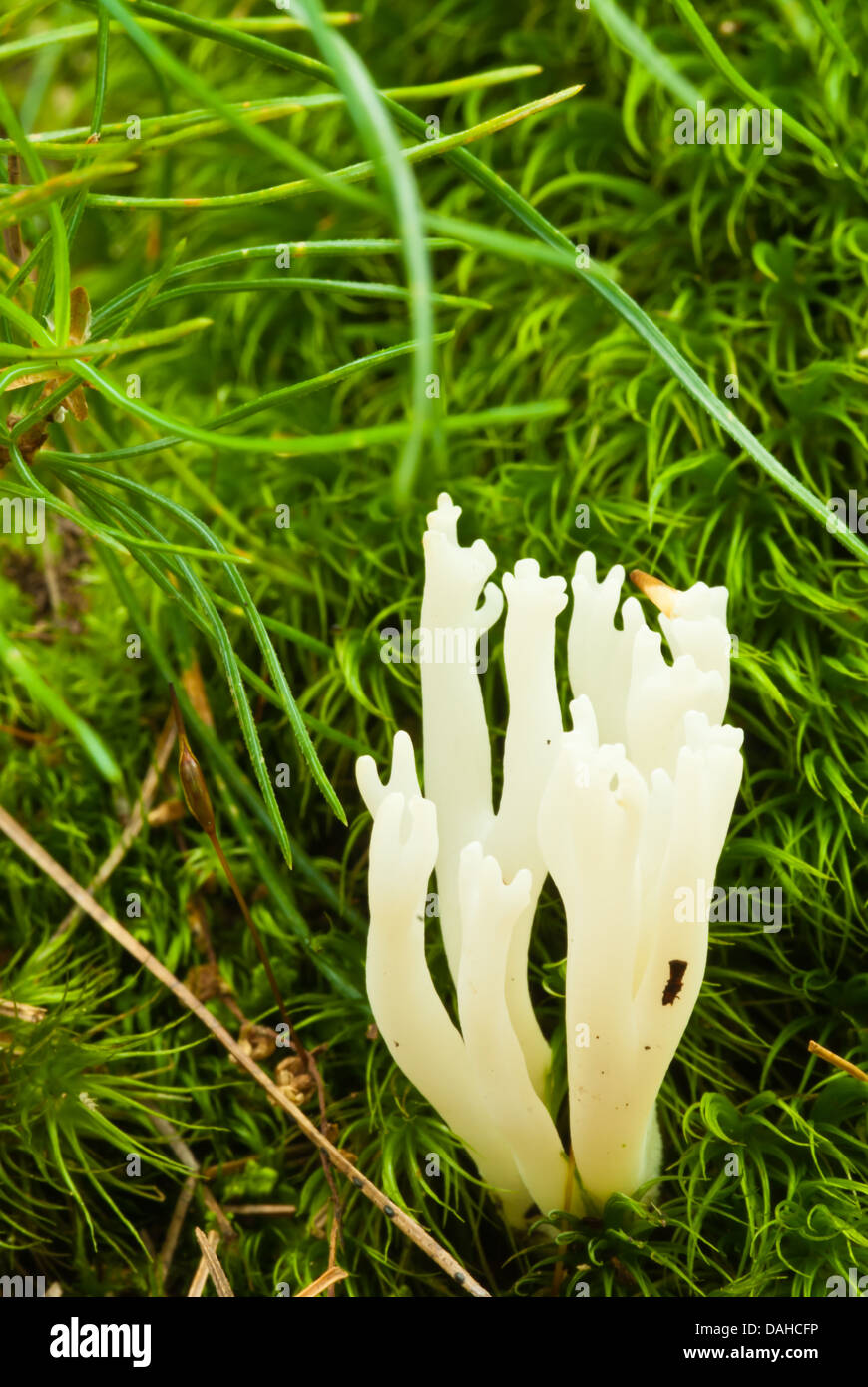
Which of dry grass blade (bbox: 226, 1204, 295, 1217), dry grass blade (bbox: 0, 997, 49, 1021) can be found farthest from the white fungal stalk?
dry grass blade (bbox: 0, 997, 49, 1021)

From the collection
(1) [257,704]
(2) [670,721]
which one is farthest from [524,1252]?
(1) [257,704]

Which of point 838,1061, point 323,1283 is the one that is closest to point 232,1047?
point 323,1283

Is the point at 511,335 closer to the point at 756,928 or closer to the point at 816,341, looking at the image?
→ the point at 816,341

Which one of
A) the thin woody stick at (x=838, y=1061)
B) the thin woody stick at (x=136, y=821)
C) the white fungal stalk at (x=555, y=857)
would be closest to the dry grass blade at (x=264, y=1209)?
the white fungal stalk at (x=555, y=857)

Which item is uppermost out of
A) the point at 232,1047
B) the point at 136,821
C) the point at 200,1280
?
the point at 136,821

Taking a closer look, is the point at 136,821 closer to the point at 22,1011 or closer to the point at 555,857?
the point at 22,1011

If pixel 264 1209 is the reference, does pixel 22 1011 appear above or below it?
above

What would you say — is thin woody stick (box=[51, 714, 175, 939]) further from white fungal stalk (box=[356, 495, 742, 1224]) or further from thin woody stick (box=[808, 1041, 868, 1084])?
thin woody stick (box=[808, 1041, 868, 1084])
